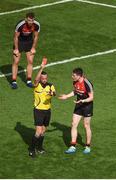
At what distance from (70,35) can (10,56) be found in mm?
2821

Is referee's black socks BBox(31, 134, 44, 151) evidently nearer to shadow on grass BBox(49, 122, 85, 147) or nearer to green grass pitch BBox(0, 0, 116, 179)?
green grass pitch BBox(0, 0, 116, 179)

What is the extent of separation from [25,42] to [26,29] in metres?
0.47

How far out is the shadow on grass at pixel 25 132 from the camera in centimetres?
1639

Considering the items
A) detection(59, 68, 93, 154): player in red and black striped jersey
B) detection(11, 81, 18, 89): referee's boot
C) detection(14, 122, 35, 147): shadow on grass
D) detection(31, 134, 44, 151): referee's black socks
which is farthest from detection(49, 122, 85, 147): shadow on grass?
detection(11, 81, 18, 89): referee's boot

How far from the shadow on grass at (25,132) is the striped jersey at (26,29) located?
3200 mm

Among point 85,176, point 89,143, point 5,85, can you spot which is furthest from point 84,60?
point 85,176

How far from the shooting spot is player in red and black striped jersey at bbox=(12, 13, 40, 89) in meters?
19.0

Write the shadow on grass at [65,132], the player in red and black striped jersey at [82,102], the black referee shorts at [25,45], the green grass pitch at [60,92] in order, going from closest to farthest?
the green grass pitch at [60,92]
the player in red and black striped jersey at [82,102]
the shadow on grass at [65,132]
the black referee shorts at [25,45]

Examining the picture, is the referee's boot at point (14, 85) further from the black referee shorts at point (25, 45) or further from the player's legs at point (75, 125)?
the player's legs at point (75, 125)

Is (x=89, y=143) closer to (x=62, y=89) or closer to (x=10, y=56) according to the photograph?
(x=62, y=89)

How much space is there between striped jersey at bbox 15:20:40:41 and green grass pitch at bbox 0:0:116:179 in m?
1.48

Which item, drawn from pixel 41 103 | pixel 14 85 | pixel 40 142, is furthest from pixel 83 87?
pixel 14 85

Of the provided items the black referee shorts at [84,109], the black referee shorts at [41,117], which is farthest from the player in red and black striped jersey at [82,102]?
the black referee shorts at [41,117]

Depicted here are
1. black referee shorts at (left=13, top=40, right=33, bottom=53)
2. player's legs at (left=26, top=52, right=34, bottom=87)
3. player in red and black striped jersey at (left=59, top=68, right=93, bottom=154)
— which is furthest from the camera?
player's legs at (left=26, top=52, right=34, bottom=87)
